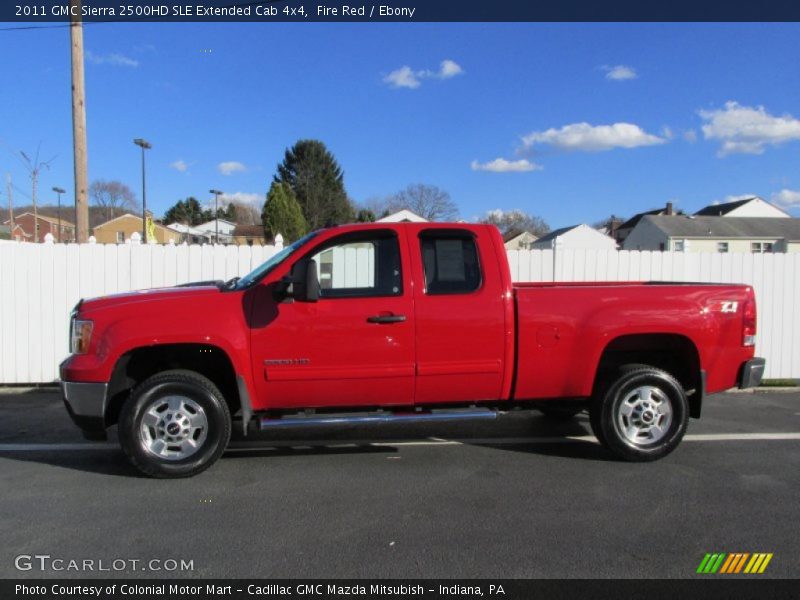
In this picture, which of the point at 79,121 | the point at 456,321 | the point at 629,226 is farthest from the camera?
the point at 629,226

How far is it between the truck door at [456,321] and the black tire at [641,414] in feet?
3.19

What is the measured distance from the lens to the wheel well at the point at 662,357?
5086 mm

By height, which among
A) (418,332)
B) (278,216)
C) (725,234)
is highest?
(278,216)

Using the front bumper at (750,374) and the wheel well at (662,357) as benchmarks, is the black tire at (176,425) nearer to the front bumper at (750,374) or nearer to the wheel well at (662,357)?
the wheel well at (662,357)

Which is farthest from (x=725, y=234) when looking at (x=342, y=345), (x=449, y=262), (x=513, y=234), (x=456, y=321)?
(x=342, y=345)

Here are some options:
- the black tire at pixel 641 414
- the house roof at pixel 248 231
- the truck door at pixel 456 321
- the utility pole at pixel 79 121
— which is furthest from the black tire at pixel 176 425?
the house roof at pixel 248 231

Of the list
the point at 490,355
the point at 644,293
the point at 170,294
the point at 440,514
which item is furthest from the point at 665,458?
the point at 170,294

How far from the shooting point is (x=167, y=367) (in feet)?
16.4

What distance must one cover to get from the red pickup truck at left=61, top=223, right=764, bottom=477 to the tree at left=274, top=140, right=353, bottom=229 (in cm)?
6093

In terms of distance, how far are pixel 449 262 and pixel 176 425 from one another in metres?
2.58

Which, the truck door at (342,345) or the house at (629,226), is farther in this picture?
the house at (629,226)

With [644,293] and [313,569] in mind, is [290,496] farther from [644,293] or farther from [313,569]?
[644,293]

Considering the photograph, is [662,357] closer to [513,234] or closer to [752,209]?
[752,209]
